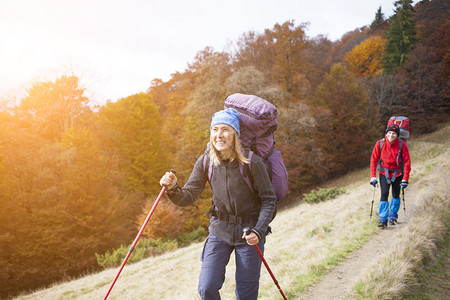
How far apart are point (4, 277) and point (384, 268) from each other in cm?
1664

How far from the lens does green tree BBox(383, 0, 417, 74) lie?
36656mm

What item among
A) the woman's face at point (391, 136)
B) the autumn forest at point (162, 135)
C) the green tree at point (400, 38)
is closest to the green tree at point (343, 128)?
the autumn forest at point (162, 135)

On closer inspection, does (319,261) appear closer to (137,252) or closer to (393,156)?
(393,156)

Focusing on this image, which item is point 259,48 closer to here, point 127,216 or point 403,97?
point 403,97

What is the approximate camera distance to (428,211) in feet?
22.2

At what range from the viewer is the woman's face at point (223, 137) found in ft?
8.59

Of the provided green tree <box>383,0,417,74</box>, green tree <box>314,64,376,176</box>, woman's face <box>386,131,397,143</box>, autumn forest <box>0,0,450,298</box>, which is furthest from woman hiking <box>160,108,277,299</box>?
green tree <box>383,0,417,74</box>

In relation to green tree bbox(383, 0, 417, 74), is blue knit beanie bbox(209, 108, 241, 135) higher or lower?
lower

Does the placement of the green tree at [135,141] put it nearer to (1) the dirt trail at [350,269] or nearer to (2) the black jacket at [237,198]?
(1) the dirt trail at [350,269]

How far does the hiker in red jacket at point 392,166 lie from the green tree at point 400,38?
1407 inches

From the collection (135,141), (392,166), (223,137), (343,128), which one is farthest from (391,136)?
(343,128)

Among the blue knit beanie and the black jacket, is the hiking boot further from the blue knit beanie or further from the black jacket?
the blue knit beanie

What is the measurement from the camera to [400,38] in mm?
37031

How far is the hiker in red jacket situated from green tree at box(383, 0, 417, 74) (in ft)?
117
